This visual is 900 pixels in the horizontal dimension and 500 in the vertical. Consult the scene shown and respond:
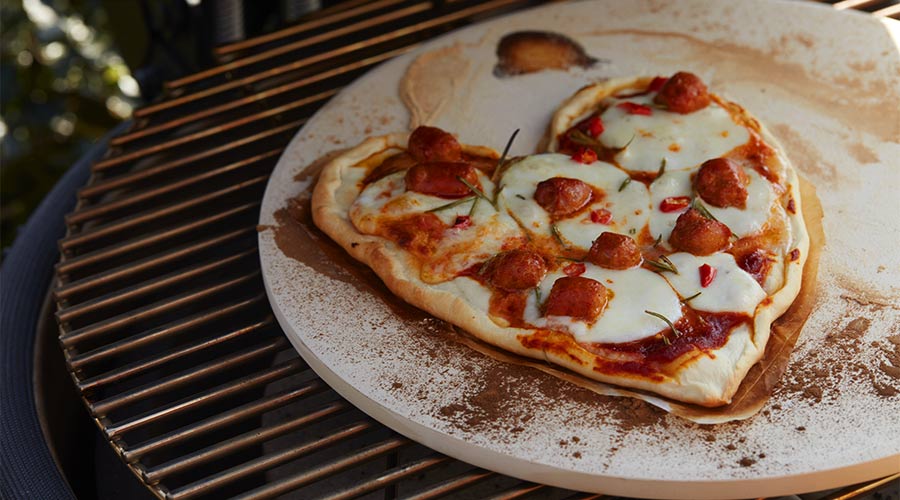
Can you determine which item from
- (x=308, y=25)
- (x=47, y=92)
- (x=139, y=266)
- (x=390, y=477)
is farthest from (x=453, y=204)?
(x=47, y=92)

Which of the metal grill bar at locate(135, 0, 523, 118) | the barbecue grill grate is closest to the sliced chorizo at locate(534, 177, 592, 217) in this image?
the barbecue grill grate

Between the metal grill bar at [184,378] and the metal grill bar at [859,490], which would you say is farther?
the metal grill bar at [184,378]

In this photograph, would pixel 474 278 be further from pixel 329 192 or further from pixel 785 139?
pixel 785 139

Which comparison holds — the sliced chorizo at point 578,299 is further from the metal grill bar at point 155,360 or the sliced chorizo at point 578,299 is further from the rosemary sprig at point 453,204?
the metal grill bar at point 155,360

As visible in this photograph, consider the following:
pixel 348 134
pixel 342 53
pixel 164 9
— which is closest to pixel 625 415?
pixel 348 134

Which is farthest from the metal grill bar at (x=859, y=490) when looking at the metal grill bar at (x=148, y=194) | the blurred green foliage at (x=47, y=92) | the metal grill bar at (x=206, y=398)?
the blurred green foliage at (x=47, y=92)

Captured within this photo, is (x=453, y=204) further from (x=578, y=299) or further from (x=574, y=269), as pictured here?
(x=578, y=299)

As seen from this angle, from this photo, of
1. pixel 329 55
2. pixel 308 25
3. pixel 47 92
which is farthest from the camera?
pixel 47 92
